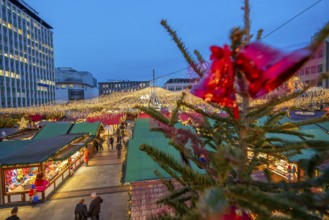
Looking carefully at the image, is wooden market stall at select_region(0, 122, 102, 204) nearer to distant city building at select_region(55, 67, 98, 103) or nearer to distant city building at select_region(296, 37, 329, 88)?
distant city building at select_region(296, 37, 329, 88)

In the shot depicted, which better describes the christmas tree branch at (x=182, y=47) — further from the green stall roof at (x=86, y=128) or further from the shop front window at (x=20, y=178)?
the green stall roof at (x=86, y=128)

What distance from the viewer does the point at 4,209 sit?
997cm

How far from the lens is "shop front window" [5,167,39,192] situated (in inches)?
416

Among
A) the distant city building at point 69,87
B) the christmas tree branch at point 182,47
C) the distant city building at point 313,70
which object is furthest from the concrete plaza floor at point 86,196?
the distant city building at point 69,87

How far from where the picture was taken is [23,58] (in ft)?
220

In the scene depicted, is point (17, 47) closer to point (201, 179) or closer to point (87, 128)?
point (87, 128)

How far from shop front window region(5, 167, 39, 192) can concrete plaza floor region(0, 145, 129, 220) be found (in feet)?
3.39

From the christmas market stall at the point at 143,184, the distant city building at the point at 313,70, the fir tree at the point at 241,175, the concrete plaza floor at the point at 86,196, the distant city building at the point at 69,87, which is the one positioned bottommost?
the concrete plaza floor at the point at 86,196

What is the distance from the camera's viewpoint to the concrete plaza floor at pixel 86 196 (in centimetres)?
918

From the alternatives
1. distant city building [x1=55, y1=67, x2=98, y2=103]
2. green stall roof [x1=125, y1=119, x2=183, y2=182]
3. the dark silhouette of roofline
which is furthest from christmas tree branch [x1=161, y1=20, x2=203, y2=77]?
distant city building [x1=55, y1=67, x2=98, y2=103]

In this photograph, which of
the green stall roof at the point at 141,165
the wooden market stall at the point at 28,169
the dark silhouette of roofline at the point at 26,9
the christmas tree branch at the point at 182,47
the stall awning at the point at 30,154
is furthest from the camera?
the dark silhouette of roofline at the point at 26,9

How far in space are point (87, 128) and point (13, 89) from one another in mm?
57515

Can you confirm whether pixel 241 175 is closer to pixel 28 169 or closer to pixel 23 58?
pixel 28 169

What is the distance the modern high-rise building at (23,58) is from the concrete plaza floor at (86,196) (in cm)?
5862
